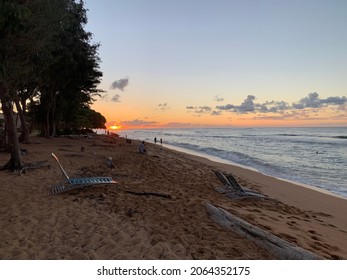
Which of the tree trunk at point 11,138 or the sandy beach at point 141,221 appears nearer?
the sandy beach at point 141,221

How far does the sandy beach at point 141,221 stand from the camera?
18.2 ft

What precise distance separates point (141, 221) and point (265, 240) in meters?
2.89

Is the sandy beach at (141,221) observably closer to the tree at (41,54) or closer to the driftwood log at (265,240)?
the driftwood log at (265,240)

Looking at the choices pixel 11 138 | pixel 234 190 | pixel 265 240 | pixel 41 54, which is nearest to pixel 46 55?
pixel 41 54

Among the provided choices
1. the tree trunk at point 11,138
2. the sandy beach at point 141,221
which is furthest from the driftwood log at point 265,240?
the tree trunk at point 11,138

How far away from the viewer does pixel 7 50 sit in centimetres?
1193

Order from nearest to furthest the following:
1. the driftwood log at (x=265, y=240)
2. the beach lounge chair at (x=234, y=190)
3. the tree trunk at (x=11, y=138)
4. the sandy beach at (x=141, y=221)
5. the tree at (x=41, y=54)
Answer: the driftwood log at (x=265, y=240) < the sandy beach at (x=141, y=221) < the tree at (x=41, y=54) < the beach lounge chair at (x=234, y=190) < the tree trunk at (x=11, y=138)

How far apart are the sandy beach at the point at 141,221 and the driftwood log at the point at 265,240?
149 millimetres

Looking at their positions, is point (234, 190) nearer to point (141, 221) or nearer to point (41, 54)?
point (141, 221)

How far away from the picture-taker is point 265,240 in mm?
5762

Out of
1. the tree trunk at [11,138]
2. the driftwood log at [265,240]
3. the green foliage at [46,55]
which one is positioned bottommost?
the driftwood log at [265,240]

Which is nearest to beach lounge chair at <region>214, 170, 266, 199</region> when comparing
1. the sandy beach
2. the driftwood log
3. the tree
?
the sandy beach

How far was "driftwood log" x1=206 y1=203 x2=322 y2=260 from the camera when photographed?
17.1ft
